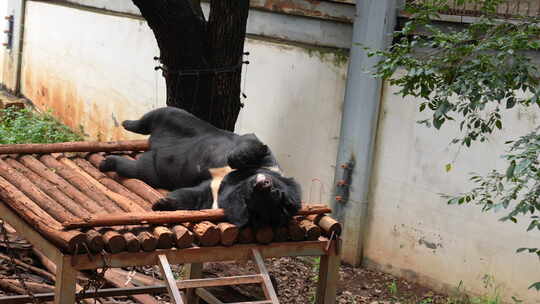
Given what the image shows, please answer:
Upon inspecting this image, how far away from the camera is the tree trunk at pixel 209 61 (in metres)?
6.66

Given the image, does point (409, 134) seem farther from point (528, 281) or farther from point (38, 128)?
point (38, 128)

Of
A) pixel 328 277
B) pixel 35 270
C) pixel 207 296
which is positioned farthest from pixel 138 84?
pixel 328 277

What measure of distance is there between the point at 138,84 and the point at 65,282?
19.6 feet

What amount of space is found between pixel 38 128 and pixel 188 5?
412cm

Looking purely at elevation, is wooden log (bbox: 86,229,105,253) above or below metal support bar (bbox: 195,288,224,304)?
above

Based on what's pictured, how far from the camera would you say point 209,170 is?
4.94 m

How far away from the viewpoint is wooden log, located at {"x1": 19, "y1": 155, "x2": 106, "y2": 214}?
466cm

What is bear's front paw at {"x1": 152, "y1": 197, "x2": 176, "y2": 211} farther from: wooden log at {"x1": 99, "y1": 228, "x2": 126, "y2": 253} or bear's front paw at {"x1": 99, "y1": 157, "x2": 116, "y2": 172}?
bear's front paw at {"x1": 99, "y1": 157, "x2": 116, "y2": 172}

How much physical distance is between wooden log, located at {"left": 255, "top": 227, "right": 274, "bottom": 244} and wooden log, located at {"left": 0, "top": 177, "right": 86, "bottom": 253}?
2.97 feet

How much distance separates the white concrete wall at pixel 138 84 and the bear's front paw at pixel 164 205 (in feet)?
10.6

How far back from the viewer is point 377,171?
24.2 feet

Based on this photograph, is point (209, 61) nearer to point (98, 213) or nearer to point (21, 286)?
point (21, 286)

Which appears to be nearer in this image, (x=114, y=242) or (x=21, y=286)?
(x=114, y=242)

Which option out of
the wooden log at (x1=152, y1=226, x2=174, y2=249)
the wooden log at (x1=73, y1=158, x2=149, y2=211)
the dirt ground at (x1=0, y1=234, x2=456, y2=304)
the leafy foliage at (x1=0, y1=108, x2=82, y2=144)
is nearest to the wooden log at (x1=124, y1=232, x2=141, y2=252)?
the wooden log at (x1=152, y1=226, x2=174, y2=249)
